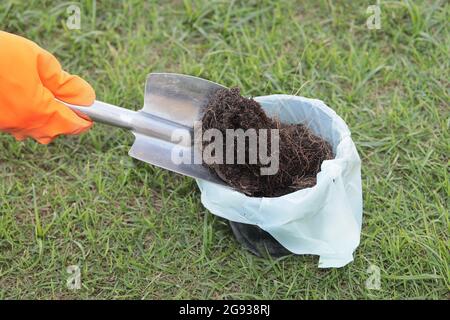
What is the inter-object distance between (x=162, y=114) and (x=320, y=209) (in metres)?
0.68

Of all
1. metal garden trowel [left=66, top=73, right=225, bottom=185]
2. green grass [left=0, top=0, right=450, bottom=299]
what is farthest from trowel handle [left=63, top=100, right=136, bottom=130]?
green grass [left=0, top=0, right=450, bottom=299]

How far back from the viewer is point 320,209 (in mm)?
2203

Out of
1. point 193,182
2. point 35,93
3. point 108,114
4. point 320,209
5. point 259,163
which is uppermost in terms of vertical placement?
point 35,93

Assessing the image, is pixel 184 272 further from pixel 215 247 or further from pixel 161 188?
pixel 161 188

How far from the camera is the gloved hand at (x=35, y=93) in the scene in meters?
2.19

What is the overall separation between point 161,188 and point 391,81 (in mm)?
1081

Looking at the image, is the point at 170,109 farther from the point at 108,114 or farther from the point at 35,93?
the point at 35,93

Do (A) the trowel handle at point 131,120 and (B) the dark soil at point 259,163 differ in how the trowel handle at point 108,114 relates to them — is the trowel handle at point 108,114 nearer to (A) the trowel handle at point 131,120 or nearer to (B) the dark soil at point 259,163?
(A) the trowel handle at point 131,120

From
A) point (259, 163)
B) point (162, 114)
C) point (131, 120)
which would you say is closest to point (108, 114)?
point (131, 120)

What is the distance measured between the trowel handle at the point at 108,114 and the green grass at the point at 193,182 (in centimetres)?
27

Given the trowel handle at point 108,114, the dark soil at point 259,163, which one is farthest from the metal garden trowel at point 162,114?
the dark soil at point 259,163

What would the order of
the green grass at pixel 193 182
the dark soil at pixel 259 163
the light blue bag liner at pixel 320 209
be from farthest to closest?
the green grass at pixel 193 182 → the dark soil at pixel 259 163 → the light blue bag liner at pixel 320 209

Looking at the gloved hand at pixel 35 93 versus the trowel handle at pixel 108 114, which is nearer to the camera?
the gloved hand at pixel 35 93

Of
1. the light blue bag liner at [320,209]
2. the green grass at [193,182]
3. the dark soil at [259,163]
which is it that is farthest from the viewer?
the green grass at [193,182]
